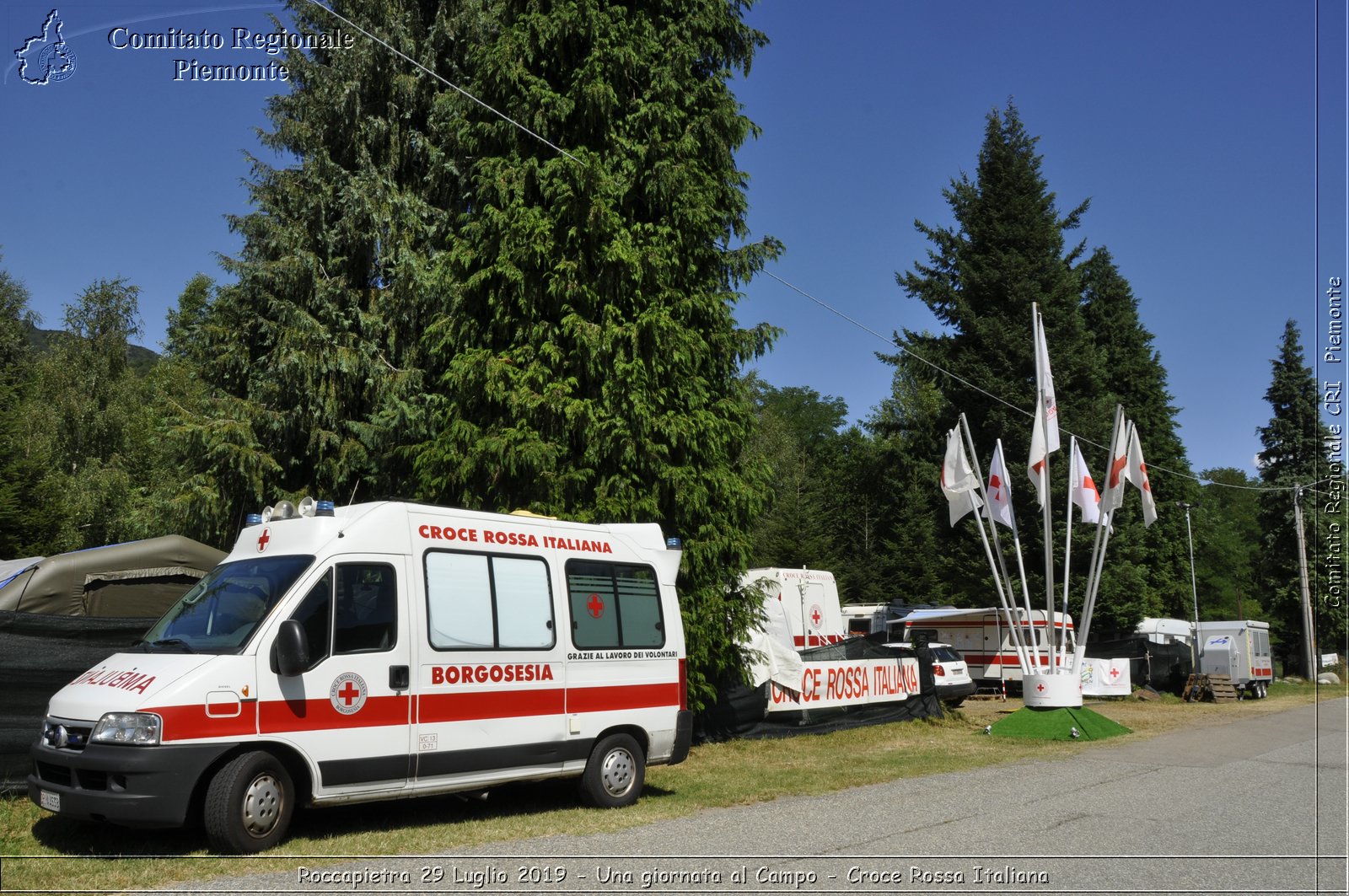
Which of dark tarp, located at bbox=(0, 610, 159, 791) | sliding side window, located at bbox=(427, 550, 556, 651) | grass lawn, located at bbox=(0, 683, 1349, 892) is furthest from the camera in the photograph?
dark tarp, located at bbox=(0, 610, 159, 791)

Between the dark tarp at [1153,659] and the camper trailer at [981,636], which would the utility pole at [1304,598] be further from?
the camper trailer at [981,636]

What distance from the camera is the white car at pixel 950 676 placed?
24844 millimetres

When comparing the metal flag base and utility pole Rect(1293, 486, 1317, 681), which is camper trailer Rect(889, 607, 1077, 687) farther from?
utility pole Rect(1293, 486, 1317, 681)

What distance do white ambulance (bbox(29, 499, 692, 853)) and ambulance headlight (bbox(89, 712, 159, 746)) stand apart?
0.4 inches

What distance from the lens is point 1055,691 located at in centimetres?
1938

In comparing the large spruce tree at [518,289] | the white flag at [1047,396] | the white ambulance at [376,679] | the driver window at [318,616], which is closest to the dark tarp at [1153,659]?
the white flag at [1047,396]

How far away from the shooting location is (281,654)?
7625mm

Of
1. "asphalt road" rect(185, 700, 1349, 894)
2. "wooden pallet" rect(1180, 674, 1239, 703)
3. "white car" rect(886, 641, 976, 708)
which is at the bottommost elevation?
"wooden pallet" rect(1180, 674, 1239, 703)

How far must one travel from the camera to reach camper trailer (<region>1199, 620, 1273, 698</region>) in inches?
1431

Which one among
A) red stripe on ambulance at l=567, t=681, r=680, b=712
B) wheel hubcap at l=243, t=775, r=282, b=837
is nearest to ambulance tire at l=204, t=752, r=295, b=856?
wheel hubcap at l=243, t=775, r=282, b=837

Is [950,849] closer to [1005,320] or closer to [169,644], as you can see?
[169,644]

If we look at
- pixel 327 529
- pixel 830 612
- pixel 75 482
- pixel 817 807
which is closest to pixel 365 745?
pixel 327 529

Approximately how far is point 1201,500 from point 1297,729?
5114 cm

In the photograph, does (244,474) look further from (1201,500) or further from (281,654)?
(1201,500)
